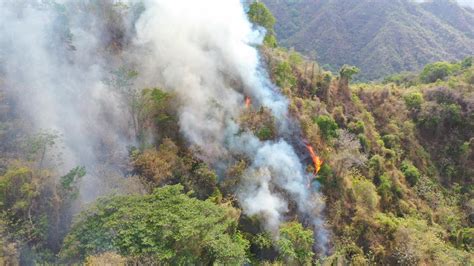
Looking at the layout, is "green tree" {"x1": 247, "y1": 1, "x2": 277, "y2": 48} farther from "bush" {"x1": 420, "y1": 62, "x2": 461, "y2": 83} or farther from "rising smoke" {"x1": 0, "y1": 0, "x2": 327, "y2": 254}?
"bush" {"x1": 420, "y1": 62, "x2": 461, "y2": 83}

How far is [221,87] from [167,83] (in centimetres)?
271

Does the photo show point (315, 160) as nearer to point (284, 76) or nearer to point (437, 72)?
point (284, 76)

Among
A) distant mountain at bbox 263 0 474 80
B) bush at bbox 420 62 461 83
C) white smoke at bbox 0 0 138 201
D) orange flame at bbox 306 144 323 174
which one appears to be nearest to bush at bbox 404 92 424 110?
bush at bbox 420 62 461 83

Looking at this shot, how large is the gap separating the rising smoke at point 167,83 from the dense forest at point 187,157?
2.6 inches

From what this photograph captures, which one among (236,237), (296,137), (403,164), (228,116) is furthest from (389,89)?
(236,237)

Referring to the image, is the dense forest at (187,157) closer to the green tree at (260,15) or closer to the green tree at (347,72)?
the green tree at (260,15)

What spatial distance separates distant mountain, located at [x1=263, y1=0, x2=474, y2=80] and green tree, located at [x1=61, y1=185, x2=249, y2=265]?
1948 inches

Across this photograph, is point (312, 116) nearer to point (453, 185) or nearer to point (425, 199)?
point (425, 199)

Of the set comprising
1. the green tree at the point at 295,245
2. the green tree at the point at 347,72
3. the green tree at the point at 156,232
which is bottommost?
the green tree at the point at 156,232

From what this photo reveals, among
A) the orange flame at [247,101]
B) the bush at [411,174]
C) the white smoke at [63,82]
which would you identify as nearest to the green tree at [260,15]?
the orange flame at [247,101]

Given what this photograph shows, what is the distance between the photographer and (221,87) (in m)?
20.0

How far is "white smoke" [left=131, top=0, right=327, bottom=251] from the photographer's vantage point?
16.8m

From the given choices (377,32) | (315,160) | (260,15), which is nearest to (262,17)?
(260,15)

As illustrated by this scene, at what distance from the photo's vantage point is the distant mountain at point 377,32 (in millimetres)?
60094
